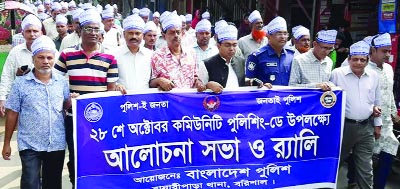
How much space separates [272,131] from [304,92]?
0.50 metres

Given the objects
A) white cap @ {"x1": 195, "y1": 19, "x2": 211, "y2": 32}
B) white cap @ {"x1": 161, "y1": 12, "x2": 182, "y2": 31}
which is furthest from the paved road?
white cap @ {"x1": 195, "y1": 19, "x2": 211, "y2": 32}

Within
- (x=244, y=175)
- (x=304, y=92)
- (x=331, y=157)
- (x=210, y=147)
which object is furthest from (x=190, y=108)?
(x=331, y=157)

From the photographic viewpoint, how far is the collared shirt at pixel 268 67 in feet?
16.0

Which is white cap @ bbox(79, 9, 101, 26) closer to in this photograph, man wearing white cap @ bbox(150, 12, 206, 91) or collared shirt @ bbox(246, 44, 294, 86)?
man wearing white cap @ bbox(150, 12, 206, 91)

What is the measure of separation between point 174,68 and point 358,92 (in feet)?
6.07

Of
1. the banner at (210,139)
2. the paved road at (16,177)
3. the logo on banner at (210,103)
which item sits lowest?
the paved road at (16,177)

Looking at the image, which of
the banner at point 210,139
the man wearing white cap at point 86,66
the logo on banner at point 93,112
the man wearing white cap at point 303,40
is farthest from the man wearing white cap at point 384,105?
the logo on banner at point 93,112

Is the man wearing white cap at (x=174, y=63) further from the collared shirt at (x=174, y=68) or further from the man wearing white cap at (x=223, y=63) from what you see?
the man wearing white cap at (x=223, y=63)

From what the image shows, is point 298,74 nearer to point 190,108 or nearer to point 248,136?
point 248,136

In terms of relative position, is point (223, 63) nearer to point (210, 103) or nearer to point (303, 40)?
point (210, 103)

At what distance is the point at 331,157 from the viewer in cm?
473

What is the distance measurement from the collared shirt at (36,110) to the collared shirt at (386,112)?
10.5 ft

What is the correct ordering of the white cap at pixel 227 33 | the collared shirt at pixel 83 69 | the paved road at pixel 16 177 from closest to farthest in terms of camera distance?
the collared shirt at pixel 83 69 → the white cap at pixel 227 33 → the paved road at pixel 16 177

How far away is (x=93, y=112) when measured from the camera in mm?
4016
